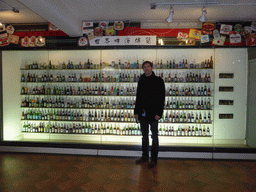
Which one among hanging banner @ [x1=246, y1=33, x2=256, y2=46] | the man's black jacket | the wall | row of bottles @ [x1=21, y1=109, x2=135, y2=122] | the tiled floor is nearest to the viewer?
the tiled floor

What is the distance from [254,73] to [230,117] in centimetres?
110

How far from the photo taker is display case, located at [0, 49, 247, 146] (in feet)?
14.5

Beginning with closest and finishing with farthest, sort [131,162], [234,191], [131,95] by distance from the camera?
[234,191] < [131,162] < [131,95]

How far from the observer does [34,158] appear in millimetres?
3916

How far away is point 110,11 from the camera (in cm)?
397

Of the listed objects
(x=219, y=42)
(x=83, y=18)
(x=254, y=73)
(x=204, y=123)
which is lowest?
(x=204, y=123)

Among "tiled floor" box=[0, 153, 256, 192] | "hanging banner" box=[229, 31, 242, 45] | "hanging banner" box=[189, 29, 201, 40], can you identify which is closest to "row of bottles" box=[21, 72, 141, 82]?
"hanging banner" box=[189, 29, 201, 40]

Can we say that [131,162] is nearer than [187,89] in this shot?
Yes

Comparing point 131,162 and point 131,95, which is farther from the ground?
point 131,95

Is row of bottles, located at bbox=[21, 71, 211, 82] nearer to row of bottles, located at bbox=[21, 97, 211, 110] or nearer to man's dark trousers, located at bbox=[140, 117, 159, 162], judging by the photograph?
row of bottles, located at bbox=[21, 97, 211, 110]

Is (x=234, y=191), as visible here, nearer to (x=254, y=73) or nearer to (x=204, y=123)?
(x=204, y=123)

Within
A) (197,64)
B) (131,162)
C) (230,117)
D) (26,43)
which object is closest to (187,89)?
(197,64)

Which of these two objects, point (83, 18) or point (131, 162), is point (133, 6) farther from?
point (131, 162)

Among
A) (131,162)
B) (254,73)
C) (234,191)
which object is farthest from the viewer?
(254,73)
